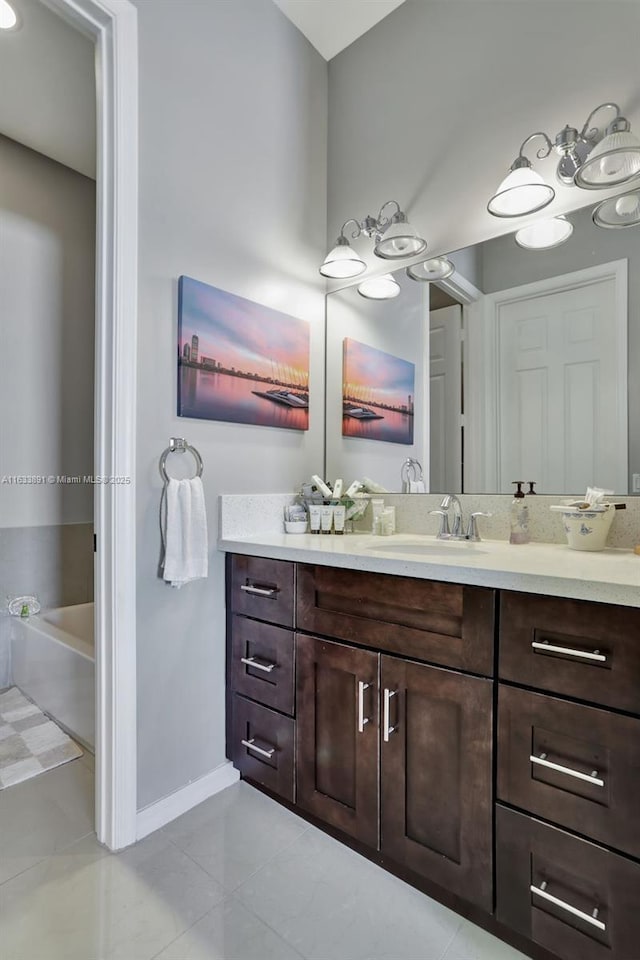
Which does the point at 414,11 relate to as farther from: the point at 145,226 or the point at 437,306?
the point at 145,226

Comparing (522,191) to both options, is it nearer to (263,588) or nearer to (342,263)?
(342,263)

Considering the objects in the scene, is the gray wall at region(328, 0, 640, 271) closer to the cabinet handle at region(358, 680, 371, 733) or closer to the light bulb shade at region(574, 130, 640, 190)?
the light bulb shade at region(574, 130, 640, 190)

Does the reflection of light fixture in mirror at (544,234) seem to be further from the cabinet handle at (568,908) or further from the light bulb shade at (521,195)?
the cabinet handle at (568,908)

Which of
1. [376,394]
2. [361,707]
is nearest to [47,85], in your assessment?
[376,394]

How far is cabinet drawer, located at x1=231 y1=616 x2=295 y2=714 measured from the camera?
5.00ft

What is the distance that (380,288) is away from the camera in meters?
2.07

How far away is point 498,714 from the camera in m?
1.08

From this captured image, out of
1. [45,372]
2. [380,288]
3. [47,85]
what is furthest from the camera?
[45,372]

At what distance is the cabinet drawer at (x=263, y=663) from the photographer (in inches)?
60.1

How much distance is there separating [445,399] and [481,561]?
860 millimetres

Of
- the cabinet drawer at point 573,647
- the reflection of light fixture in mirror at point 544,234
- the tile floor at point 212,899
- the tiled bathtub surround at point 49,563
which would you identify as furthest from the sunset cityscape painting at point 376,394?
the tiled bathtub surround at point 49,563

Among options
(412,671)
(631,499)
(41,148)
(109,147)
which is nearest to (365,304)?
(109,147)

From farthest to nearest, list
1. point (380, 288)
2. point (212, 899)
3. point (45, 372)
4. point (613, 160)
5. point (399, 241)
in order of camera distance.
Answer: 1. point (45, 372)
2. point (380, 288)
3. point (399, 241)
4. point (613, 160)
5. point (212, 899)

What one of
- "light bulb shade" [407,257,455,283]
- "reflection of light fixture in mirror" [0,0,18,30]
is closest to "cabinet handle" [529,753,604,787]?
"light bulb shade" [407,257,455,283]
